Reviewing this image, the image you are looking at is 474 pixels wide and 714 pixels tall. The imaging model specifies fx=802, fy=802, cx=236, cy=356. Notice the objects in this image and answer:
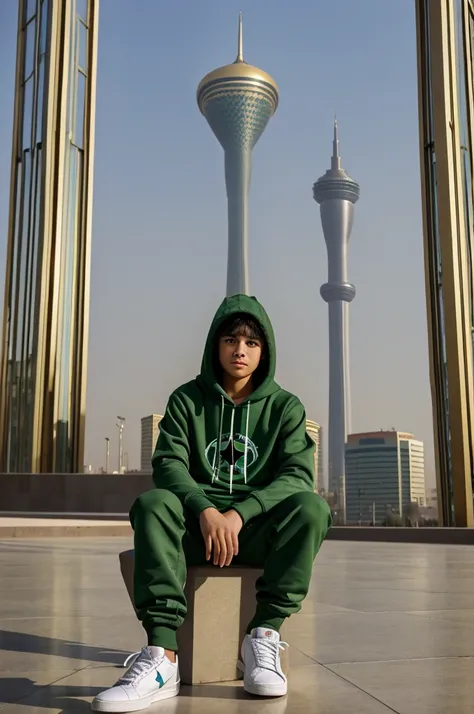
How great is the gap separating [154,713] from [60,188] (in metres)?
14.6

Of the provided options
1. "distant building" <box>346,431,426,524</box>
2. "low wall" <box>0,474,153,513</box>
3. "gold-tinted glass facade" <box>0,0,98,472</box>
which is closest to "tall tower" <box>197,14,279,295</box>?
"distant building" <box>346,431,426,524</box>

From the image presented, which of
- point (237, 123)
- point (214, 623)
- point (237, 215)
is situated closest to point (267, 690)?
point (214, 623)

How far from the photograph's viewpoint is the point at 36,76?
1600cm

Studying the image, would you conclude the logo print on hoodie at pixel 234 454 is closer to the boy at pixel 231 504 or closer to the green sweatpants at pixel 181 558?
the boy at pixel 231 504

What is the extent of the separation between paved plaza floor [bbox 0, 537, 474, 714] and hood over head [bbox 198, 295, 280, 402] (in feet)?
2.34

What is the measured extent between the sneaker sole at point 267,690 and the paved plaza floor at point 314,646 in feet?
0.07

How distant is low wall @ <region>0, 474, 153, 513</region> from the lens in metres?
12.8

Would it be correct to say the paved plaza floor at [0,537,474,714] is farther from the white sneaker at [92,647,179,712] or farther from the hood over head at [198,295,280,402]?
the hood over head at [198,295,280,402]

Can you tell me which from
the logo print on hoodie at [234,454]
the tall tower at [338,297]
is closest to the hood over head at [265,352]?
the logo print on hoodie at [234,454]

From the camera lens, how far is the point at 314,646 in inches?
91.3

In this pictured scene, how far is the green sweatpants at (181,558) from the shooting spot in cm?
177

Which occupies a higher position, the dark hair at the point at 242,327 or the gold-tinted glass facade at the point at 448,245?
the gold-tinted glass facade at the point at 448,245

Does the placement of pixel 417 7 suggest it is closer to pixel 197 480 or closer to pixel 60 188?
pixel 60 188

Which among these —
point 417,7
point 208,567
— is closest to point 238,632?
point 208,567
